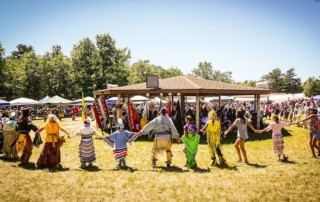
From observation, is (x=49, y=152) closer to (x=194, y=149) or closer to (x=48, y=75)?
(x=194, y=149)

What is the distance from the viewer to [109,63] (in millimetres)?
45812

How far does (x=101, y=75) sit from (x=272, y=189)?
40.1 meters

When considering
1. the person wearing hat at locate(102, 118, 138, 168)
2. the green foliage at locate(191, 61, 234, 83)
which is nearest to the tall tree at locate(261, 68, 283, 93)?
the green foliage at locate(191, 61, 234, 83)

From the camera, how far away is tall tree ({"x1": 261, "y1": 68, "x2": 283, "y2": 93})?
117 meters

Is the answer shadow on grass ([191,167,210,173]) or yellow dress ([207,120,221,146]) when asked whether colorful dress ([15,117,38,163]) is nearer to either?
shadow on grass ([191,167,210,173])

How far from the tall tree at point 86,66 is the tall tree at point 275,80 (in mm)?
95245

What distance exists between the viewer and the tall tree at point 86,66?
43906mm

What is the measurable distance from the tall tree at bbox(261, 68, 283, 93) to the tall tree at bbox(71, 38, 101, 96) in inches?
3750

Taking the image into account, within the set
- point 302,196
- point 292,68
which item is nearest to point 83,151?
point 302,196

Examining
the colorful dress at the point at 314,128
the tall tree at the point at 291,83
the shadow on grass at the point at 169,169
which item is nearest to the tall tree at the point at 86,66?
the shadow on grass at the point at 169,169

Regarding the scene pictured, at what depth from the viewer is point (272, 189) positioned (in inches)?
253

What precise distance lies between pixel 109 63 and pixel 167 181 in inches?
1610

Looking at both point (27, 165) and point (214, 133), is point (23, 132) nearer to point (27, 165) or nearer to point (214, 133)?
point (27, 165)

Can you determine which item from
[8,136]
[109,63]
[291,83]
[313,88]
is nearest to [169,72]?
[109,63]
